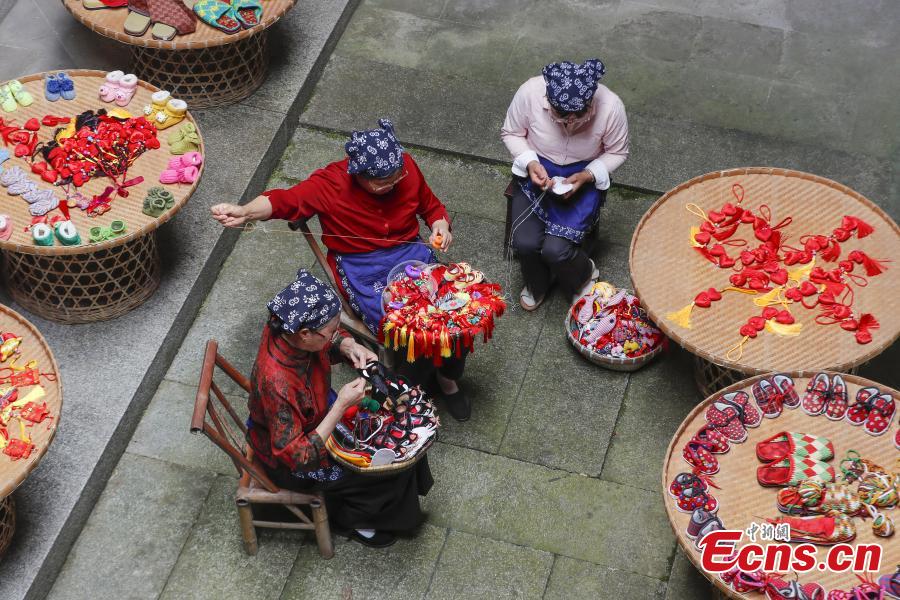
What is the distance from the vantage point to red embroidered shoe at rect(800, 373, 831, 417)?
4289mm

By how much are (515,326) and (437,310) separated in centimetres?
95

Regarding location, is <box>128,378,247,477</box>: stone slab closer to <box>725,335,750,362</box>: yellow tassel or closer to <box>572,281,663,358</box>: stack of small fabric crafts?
<box>572,281,663,358</box>: stack of small fabric crafts

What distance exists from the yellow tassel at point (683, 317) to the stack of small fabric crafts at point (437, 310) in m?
0.70

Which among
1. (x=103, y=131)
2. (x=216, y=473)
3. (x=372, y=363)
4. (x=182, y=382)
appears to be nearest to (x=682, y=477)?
(x=372, y=363)

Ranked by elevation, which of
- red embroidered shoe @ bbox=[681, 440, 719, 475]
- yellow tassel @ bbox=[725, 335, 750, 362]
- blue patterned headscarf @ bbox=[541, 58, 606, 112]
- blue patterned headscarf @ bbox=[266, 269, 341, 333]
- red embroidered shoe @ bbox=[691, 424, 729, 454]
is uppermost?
blue patterned headscarf @ bbox=[541, 58, 606, 112]

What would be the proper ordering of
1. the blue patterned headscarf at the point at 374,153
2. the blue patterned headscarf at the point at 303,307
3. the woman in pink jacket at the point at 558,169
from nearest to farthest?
the blue patterned headscarf at the point at 303,307, the blue patterned headscarf at the point at 374,153, the woman in pink jacket at the point at 558,169

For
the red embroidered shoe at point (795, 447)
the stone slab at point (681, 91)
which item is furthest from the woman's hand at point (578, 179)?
the red embroidered shoe at point (795, 447)

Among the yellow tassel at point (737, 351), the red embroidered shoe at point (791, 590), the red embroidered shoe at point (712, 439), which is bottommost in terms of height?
the red embroidered shoe at point (791, 590)

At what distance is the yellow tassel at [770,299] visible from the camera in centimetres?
469

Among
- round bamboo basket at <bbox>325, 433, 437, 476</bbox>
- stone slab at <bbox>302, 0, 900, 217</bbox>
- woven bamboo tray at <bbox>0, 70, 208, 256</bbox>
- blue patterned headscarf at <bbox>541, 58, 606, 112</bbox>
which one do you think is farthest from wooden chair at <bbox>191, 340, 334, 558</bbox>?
stone slab at <bbox>302, 0, 900, 217</bbox>

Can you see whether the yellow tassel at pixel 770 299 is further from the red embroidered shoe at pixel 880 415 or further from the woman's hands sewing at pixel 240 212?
the woman's hands sewing at pixel 240 212

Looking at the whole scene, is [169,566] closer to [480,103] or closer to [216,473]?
[216,473]

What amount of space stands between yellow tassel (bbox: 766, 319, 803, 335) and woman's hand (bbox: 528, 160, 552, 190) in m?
1.18

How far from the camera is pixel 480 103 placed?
656 cm
